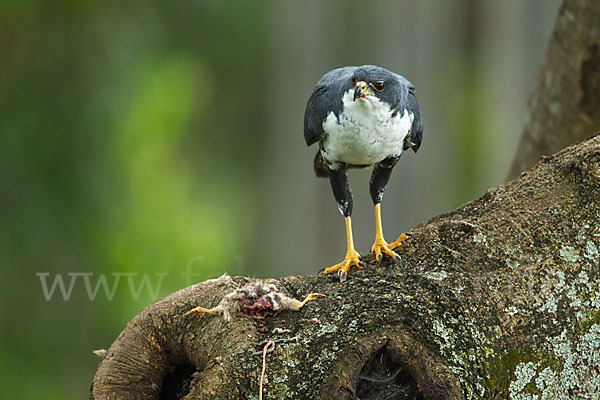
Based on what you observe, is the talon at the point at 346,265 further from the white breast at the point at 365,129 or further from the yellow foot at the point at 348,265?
the white breast at the point at 365,129

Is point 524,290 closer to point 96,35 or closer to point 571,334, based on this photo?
point 571,334

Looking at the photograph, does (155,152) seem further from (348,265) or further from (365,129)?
(348,265)

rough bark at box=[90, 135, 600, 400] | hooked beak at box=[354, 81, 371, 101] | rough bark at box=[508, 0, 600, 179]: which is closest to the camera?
rough bark at box=[90, 135, 600, 400]

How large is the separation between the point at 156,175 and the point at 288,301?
5.64 m

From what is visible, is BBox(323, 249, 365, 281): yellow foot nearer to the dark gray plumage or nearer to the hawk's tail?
the dark gray plumage

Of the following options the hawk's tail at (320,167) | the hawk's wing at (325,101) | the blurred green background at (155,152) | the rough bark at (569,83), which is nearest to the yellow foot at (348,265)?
the hawk's wing at (325,101)

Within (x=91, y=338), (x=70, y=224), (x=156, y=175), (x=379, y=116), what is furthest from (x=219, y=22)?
(x=379, y=116)

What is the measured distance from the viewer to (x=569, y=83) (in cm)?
380

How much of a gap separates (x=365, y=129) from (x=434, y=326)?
1028 millimetres

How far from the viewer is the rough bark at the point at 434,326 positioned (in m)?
1.81

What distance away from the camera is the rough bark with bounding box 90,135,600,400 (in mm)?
1806

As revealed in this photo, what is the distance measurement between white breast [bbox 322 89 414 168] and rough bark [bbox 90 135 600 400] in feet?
1.86

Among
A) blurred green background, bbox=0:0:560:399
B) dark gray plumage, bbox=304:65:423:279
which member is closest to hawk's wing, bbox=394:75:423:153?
dark gray plumage, bbox=304:65:423:279

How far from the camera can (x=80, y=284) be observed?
695 cm
